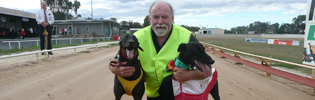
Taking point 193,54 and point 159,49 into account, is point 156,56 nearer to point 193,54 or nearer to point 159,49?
point 159,49

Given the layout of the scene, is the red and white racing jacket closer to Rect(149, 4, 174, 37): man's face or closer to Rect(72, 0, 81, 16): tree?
Rect(149, 4, 174, 37): man's face

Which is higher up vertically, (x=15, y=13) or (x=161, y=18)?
(x=15, y=13)

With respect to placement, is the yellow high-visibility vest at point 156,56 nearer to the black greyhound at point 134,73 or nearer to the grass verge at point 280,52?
the black greyhound at point 134,73

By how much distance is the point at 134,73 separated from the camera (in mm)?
2324

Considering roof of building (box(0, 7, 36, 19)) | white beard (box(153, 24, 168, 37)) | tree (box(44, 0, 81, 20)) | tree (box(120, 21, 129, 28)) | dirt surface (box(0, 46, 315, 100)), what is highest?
tree (box(44, 0, 81, 20))

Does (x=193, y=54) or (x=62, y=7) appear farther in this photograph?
(x=62, y=7)

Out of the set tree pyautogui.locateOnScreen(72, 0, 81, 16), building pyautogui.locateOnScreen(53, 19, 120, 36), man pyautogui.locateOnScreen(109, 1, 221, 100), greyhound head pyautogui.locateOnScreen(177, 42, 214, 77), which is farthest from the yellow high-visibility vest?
tree pyautogui.locateOnScreen(72, 0, 81, 16)

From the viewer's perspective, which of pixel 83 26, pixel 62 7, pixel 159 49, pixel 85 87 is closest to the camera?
pixel 159 49

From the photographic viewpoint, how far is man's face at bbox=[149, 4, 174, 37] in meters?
2.35

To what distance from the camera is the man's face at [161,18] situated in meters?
2.35

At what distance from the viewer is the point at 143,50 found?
7.95 ft

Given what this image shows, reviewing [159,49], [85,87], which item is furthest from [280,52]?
[159,49]

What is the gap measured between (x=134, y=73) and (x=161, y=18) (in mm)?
761

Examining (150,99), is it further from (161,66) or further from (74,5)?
(74,5)
